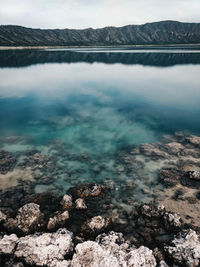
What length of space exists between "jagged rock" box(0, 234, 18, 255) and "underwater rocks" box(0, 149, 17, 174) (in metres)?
5.76

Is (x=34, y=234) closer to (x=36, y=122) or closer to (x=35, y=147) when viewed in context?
(x=35, y=147)

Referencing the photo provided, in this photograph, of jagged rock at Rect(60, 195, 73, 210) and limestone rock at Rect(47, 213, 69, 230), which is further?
jagged rock at Rect(60, 195, 73, 210)

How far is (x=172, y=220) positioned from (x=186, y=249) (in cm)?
147

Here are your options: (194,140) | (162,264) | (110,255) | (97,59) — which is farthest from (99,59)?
(162,264)

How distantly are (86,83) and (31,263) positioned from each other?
4234 cm

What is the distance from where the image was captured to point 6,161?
13.7m

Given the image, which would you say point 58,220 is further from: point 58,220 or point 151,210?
point 151,210

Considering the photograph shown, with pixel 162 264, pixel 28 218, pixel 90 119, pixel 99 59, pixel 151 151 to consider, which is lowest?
pixel 162 264

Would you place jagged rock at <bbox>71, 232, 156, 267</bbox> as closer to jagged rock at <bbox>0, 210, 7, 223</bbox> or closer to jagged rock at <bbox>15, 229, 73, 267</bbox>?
jagged rock at <bbox>15, 229, 73, 267</bbox>

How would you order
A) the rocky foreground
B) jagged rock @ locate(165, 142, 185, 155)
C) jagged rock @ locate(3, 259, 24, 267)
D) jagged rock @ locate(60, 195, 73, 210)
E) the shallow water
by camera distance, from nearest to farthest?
jagged rock @ locate(3, 259, 24, 267), the rocky foreground, jagged rock @ locate(60, 195, 73, 210), the shallow water, jagged rock @ locate(165, 142, 185, 155)

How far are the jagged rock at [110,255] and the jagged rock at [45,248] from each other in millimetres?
578

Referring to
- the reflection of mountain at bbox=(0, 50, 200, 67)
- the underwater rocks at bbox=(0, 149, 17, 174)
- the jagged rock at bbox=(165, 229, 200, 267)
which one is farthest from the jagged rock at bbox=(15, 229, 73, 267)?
the reflection of mountain at bbox=(0, 50, 200, 67)

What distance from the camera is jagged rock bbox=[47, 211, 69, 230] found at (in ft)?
28.0

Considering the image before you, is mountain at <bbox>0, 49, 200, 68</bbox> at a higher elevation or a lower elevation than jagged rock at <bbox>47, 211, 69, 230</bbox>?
higher
